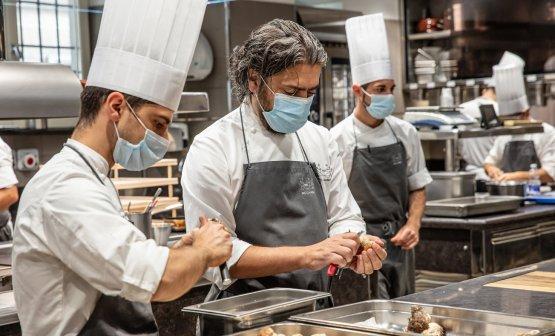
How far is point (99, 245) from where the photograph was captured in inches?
72.0

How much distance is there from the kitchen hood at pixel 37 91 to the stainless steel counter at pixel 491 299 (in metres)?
1.44

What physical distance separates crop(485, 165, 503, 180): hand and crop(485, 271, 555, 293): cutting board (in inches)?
149

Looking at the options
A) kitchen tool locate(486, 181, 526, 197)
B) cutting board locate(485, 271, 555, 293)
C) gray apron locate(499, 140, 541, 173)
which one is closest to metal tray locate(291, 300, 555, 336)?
cutting board locate(485, 271, 555, 293)

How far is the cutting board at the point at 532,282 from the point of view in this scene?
2.83 meters

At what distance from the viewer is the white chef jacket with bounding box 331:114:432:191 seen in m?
4.40

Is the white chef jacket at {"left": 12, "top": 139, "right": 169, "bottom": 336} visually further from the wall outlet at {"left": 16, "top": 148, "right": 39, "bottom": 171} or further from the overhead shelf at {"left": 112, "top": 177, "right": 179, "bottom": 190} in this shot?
the wall outlet at {"left": 16, "top": 148, "right": 39, "bottom": 171}

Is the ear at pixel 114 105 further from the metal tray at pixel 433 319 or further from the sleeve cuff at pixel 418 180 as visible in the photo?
the sleeve cuff at pixel 418 180

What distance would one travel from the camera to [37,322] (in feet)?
6.40

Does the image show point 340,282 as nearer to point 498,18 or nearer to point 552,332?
point 552,332

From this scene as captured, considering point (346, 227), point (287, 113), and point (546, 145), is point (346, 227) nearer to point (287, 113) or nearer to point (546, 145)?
point (287, 113)

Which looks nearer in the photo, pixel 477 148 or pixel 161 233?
pixel 161 233

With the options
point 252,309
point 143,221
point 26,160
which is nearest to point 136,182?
point 143,221

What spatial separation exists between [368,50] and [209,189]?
2077mm

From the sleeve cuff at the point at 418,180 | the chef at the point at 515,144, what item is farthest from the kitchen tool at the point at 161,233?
the chef at the point at 515,144
